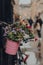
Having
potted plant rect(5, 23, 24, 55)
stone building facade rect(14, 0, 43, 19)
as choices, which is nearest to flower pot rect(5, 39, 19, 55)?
potted plant rect(5, 23, 24, 55)

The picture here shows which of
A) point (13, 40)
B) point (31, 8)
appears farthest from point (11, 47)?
point (31, 8)

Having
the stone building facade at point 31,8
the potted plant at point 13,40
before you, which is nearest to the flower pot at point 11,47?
the potted plant at point 13,40

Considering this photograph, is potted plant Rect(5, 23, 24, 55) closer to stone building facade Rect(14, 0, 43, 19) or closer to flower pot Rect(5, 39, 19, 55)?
flower pot Rect(5, 39, 19, 55)

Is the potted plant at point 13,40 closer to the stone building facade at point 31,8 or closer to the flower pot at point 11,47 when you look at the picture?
the flower pot at point 11,47

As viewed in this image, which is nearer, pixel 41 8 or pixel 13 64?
pixel 13 64

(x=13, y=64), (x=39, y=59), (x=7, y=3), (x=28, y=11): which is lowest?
(x=39, y=59)

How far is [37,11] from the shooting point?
2.39 metres

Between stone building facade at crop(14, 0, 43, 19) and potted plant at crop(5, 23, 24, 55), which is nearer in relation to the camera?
potted plant at crop(5, 23, 24, 55)

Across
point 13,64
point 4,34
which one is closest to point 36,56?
point 13,64

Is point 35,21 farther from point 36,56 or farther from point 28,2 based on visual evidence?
point 36,56

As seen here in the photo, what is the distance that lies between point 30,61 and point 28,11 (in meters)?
0.56

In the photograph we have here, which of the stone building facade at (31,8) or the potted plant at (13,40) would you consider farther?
the stone building facade at (31,8)

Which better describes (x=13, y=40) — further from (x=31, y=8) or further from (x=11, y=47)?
(x=31, y=8)

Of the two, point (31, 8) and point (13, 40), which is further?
point (31, 8)
